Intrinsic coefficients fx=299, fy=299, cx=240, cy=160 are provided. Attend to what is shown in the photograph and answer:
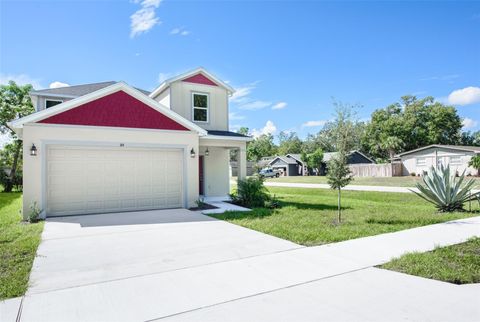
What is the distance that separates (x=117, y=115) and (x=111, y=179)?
248cm

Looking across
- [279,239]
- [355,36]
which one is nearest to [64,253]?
[279,239]

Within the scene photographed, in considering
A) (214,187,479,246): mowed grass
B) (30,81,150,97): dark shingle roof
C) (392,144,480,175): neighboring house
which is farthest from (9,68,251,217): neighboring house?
(392,144,480,175): neighboring house

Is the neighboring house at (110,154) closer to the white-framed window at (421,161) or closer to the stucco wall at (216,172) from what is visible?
the stucco wall at (216,172)

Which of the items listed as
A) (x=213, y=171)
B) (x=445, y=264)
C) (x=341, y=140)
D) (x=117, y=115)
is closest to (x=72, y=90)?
(x=117, y=115)

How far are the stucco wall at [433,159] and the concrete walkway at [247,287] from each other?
106 ft

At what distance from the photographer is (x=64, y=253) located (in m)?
6.24

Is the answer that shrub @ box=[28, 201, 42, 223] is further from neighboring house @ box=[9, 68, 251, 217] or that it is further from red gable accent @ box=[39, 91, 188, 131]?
red gable accent @ box=[39, 91, 188, 131]

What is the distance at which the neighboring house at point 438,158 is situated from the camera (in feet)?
A: 108

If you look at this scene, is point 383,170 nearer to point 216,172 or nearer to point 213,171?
point 216,172

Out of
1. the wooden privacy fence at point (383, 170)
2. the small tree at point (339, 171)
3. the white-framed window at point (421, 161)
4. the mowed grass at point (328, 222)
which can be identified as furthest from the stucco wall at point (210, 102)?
the white-framed window at point (421, 161)

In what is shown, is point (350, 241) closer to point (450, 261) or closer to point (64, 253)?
point (450, 261)

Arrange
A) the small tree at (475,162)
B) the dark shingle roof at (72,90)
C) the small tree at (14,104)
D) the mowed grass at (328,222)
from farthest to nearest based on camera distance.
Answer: the small tree at (475,162), the small tree at (14,104), the dark shingle roof at (72,90), the mowed grass at (328,222)

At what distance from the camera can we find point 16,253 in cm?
617

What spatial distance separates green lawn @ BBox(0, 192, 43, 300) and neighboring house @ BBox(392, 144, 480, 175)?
1345 inches
